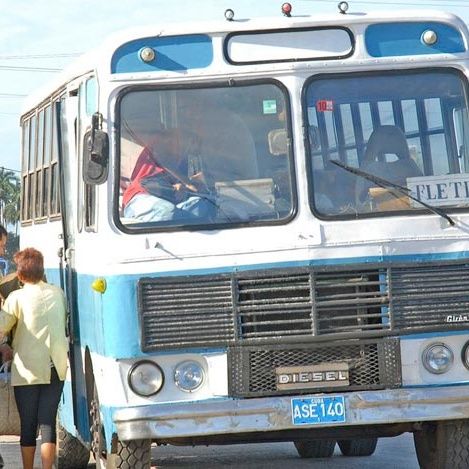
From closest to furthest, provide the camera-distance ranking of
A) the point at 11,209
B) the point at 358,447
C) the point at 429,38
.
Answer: the point at 429,38, the point at 358,447, the point at 11,209

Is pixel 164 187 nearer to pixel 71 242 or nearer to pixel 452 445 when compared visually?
pixel 71 242

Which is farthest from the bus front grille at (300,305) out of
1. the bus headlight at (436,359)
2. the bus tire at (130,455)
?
the bus tire at (130,455)

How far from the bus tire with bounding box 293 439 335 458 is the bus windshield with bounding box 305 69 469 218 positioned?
4.11 meters

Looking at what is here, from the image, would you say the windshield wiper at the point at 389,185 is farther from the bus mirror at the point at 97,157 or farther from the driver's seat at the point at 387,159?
the bus mirror at the point at 97,157

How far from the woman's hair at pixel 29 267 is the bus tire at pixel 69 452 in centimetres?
213

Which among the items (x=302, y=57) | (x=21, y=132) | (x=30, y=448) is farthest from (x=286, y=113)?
(x=21, y=132)

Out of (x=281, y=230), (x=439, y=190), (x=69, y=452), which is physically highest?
(x=439, y=190)

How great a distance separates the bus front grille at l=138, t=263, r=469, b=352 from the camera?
10.6 m

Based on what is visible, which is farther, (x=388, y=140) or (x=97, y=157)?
(x=388, y=140)

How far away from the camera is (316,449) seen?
1465 cm

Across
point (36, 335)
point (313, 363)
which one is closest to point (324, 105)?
point (313, 363)

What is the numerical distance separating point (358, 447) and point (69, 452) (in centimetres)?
241

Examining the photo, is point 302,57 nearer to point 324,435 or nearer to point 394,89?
point 394,89

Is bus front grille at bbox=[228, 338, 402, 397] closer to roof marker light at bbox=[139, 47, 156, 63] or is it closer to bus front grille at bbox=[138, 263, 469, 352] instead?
bus front grille at bbox=[138, 263, 469, 352]
